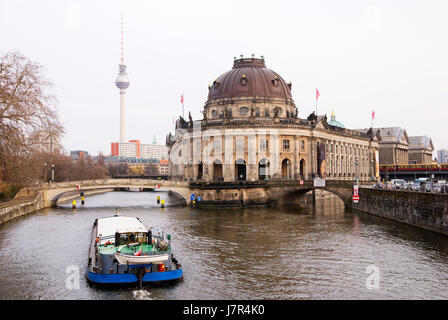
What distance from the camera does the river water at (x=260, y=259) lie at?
2677 cm

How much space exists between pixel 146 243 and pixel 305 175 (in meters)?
66.9

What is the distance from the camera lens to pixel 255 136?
3438 inches

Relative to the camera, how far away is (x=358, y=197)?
67625 millimetres

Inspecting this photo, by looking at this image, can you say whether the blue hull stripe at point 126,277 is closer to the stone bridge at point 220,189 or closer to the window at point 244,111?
the stone bridge at point 220,189

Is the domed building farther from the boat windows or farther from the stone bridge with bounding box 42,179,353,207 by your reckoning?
the boat windows

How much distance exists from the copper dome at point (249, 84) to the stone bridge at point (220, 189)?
82.1 feet

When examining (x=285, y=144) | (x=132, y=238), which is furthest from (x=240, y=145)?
(x=132, y=238)

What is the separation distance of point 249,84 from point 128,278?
7422cm

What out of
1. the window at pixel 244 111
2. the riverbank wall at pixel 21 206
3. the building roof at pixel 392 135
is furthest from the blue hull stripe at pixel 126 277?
the building roof at pixel 392 135

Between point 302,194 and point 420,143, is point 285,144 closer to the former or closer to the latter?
point 302,194

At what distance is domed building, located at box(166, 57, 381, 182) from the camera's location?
87875 mm

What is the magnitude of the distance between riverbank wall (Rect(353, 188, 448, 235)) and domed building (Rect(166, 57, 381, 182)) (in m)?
25.0

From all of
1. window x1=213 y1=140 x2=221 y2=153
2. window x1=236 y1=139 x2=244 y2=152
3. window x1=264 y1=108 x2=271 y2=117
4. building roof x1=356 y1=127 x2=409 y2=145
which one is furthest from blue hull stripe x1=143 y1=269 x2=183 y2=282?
building roof x1=356 y1=127 x2=409 y2=145

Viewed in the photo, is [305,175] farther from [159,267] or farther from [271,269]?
[159,267]
